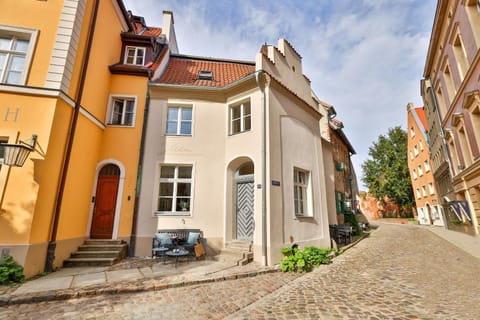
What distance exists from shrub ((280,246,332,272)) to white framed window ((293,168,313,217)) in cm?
167

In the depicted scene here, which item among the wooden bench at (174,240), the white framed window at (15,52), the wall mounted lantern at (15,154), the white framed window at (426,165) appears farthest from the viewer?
the white framed window at (426,165)

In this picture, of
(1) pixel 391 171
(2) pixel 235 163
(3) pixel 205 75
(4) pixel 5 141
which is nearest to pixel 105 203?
(4) pixel 5 141

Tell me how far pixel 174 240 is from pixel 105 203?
320 cm

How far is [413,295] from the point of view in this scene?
16.1 ft

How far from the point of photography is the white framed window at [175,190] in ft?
30.6

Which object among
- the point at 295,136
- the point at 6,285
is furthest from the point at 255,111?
the point at 6,285

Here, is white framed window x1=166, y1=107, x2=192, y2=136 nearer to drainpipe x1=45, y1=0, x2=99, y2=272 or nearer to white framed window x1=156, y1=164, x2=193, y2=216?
white framed window x1=156, y1=164, x2=193, y2=216

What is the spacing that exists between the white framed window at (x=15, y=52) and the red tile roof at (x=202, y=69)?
4365mm

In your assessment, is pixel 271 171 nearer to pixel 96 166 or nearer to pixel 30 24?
pixel 96 166

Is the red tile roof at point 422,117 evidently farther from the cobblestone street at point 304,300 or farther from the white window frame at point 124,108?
the white window frame at point 124,108

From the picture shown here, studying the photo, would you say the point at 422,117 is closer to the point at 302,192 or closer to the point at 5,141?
the point at 302,192

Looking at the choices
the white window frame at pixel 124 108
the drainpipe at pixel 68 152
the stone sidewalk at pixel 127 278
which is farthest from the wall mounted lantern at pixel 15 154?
the white window frame at pixel 124 108

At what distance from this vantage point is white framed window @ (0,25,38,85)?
7.04 m

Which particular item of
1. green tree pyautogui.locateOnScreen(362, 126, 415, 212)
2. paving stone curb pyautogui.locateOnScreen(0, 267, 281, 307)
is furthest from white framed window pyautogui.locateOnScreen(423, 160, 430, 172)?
paving stone curb pyautogui.locateOnScreen(0, 267, 281, 307)
